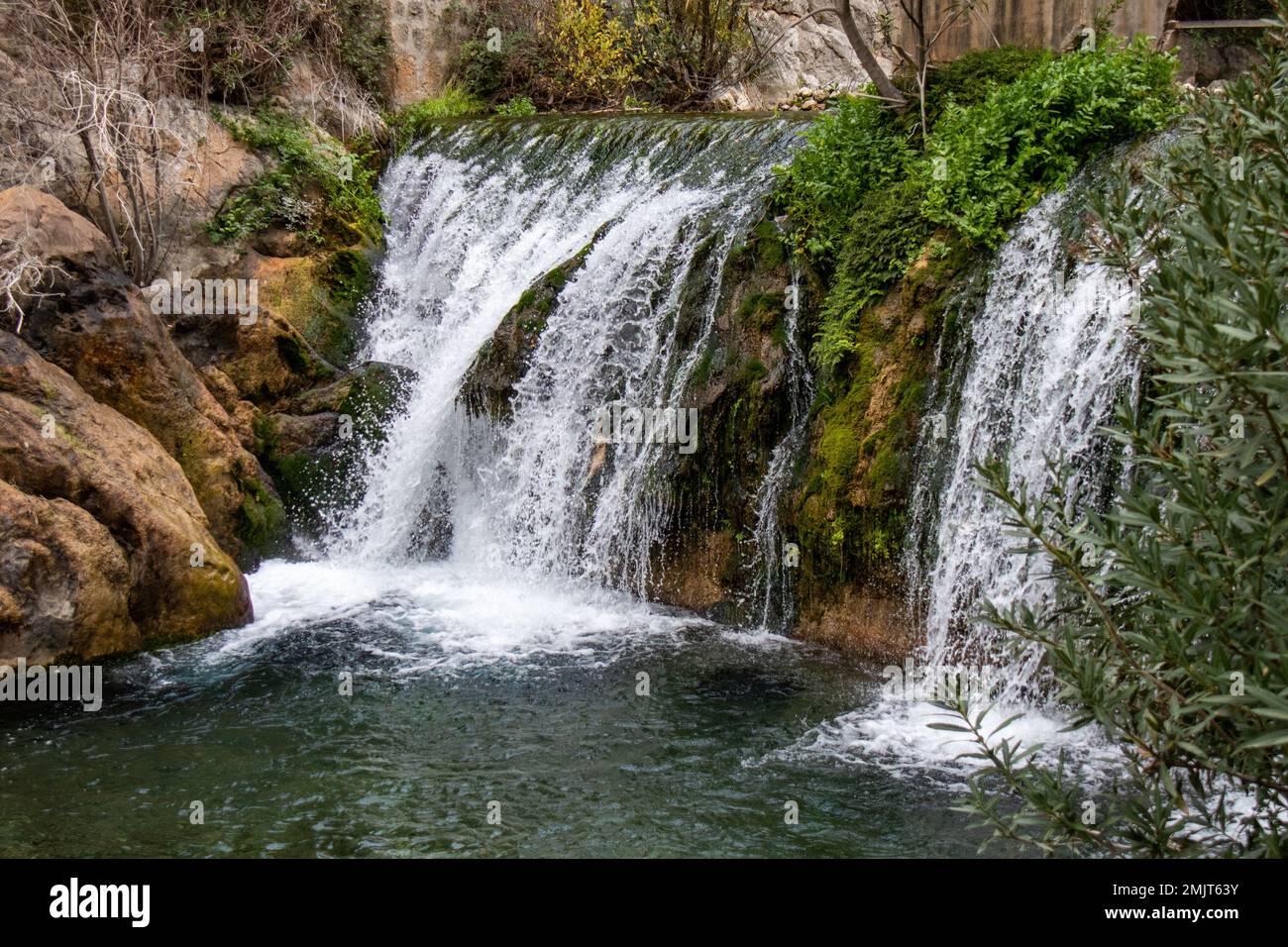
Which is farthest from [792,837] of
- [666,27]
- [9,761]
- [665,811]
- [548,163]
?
[666,27]

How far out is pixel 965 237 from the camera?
8.38 m

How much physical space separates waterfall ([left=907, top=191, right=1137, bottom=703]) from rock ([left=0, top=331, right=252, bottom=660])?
5604mm

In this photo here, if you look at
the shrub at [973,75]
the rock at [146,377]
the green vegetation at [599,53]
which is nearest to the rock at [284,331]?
the rock at [146,377]

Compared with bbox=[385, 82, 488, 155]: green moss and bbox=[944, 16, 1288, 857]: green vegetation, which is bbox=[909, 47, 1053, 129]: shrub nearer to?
bbox=[944, 16, 1288, 857]: green vegetation

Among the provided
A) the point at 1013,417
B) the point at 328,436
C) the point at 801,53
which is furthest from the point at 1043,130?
the point at 801,53

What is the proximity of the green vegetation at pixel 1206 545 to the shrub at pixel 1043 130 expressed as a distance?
199 inches

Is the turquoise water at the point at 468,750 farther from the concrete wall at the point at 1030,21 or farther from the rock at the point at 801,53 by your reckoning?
the rock at the point at 801,53

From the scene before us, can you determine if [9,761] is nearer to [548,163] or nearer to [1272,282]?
[1272,282]

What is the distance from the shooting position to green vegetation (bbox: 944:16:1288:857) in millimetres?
2545

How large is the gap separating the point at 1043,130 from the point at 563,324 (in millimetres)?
4553

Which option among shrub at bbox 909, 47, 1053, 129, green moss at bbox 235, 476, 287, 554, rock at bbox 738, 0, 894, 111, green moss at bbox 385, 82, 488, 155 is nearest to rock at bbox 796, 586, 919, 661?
shrub at bbox 909, 47, 1053, 129

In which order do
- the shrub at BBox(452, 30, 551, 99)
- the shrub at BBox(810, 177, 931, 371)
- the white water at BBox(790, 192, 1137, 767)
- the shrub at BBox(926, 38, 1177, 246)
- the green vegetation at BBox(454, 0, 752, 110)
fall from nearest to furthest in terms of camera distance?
the white water at BBox(790, 192, 1137, 767) < the shrub at BBox(926, 38, 1177, 246) < the shrub at BBox(810, 177, 931, 371) < the shrub at BBox(452, 30, 551, 99) < the green vegetation at BBox(454, 0, 752, 110)
